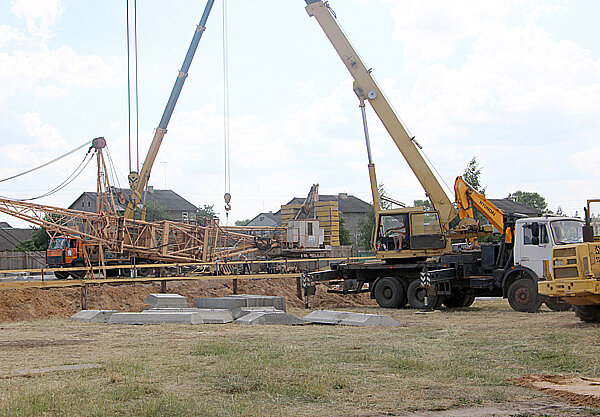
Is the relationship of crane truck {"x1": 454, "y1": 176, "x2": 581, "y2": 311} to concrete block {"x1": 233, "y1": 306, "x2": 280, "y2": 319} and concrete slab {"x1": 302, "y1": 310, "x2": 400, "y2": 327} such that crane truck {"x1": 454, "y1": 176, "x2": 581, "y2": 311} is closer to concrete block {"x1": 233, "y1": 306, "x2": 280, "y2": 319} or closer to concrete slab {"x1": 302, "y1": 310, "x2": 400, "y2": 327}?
concrete slab {"x1": 302, "y1": 310, "x2": 400, "y2": 327}

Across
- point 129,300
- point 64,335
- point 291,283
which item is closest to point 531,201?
point 291,283

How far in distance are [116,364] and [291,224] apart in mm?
24785

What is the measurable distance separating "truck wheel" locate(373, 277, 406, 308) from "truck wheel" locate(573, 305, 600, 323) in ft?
23.0

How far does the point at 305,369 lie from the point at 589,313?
851 cm

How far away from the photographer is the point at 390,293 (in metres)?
22.2

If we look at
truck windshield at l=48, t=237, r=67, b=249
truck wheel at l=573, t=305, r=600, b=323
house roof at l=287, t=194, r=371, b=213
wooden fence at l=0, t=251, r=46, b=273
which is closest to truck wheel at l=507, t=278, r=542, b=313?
truck wheel at l=573, t=305, r=600, b=323

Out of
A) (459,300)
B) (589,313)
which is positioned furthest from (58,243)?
(589,313)

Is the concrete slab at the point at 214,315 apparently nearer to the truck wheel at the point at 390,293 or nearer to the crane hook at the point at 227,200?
the truck wheel at the point at 390,293

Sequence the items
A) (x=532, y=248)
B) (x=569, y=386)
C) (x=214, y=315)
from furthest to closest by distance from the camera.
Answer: (x=532, y=248), (x=214, y=315), (x=569, y=386)

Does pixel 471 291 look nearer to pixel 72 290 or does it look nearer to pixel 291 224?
pixel 72 290

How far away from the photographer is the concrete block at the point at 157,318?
54.9ft

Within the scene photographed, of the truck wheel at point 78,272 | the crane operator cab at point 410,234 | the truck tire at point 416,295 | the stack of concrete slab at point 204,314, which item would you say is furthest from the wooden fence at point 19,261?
the truck tire at point 416,295

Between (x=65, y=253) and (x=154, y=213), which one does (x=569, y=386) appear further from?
(x=154, y=213)

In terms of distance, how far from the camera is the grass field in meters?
7.54
